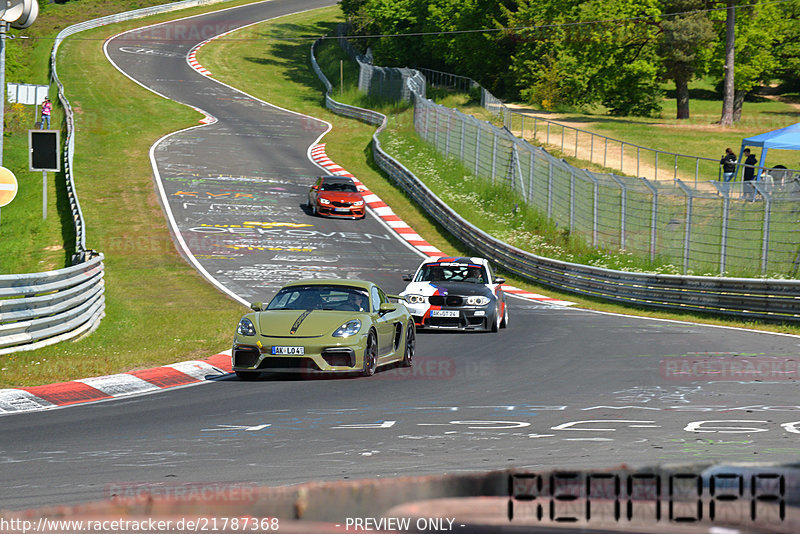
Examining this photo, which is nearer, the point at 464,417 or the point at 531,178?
the point at 464,417

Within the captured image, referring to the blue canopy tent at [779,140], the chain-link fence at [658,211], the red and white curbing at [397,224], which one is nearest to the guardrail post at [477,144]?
the chain-link fence at [658,211]

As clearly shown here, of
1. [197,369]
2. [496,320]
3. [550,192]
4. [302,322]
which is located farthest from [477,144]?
[302,322]

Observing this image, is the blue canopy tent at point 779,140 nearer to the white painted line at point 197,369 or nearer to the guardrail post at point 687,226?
the guardrail post at point 687,226

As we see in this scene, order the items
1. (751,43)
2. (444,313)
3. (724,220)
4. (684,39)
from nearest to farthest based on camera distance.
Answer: (444,313), (724,220), (684,39), (751,43)

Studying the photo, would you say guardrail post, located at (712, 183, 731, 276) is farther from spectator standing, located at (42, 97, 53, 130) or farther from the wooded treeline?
the wooded treeline

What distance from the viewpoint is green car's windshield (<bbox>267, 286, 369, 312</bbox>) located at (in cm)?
1376

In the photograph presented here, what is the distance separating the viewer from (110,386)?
12305 millimetres

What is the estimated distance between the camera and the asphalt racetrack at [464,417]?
723cm

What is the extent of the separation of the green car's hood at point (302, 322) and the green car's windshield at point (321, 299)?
0.33 meters

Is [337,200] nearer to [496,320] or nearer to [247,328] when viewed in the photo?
[496,320]

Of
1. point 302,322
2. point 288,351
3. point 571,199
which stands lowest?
point 571,199

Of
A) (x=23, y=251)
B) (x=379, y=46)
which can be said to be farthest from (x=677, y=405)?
(x=379, y=46)

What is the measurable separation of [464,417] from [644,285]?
15.6 meters

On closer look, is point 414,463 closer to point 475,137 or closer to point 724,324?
point 724,324
